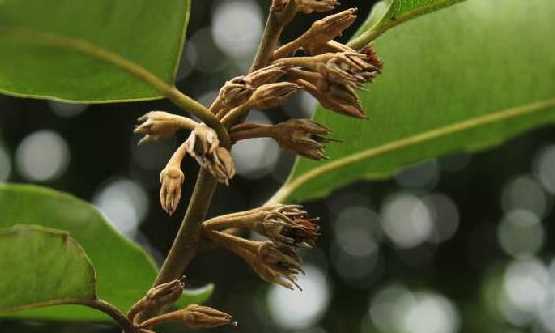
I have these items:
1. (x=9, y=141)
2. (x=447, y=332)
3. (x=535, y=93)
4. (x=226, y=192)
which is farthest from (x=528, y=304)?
(x=535, y=93)

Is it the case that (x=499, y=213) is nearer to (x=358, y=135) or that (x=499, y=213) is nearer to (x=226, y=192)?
(x=226, y=192)

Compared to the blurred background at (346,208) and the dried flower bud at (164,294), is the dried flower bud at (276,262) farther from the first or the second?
the blurred background at (346,208)

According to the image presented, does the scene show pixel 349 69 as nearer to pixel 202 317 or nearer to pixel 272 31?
pixel 272 31

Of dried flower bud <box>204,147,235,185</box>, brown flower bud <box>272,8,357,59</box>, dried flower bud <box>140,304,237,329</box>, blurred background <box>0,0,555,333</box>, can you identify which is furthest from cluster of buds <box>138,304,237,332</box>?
blurred background <box>0,0,555,333</box>

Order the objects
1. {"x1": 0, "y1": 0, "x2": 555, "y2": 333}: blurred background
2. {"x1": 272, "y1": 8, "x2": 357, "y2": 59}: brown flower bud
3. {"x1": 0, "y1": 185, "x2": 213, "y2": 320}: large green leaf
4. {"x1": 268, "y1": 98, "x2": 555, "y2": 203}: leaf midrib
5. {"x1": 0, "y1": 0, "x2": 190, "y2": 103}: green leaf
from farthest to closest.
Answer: {"x1": 0, "y1": 0, "x2": 555, "y2": 333}: blurred background
{"x1": 268, "y1": 98, "x2": 555, "y2": 203}: leaf midrib
{"x1": 0, "y1": 185, "x2": 213, "y2": 320}: large green leaf
{"x1": 272, "y1": 8, "x2": 357, "y2": 59}: brown flower bud
{"x1": 0, "y1": 0, "x2": 190, "y2": 103}: green leaf

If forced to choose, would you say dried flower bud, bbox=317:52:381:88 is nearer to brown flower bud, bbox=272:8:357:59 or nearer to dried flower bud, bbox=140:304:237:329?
brown flower bud, bbox=272:8:357:59

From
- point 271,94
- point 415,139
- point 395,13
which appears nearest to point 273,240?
point 271,94

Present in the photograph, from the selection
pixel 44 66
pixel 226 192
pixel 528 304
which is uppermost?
pixel 44 66
